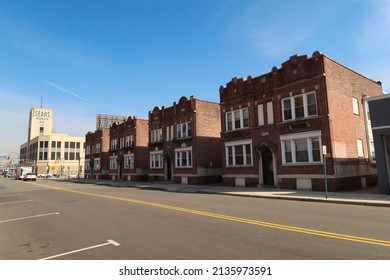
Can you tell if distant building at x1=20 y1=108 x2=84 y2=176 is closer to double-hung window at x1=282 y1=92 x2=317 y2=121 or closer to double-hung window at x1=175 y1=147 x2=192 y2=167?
double-hung window at x1=175 y1=147 x2=192 y2=167

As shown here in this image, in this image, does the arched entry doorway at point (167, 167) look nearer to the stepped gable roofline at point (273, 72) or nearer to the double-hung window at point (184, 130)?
the double-hung window at point (184, 130)

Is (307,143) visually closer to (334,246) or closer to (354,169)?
(354,169)

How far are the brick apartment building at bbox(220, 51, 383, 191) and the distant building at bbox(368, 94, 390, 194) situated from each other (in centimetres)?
277

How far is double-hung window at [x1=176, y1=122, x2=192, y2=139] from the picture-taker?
1244 inches

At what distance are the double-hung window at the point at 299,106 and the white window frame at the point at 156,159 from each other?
18734mm

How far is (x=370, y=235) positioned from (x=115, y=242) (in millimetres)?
6682

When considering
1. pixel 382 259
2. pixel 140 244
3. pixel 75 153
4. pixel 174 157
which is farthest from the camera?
pixel 75 153

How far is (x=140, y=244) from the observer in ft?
22.1

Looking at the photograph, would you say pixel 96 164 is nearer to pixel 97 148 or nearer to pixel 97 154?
pixel 97 154

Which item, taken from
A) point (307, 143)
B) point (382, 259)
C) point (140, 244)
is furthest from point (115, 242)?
point (307, 143)

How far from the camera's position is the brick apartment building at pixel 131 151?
4215 centimetres

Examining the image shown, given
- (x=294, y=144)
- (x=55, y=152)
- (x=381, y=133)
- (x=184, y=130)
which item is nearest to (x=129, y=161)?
(x=184, y=130)

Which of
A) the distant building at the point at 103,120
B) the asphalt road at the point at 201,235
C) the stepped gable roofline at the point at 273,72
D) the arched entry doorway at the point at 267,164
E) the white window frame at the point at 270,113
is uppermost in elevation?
the distant building at the point at 103,120

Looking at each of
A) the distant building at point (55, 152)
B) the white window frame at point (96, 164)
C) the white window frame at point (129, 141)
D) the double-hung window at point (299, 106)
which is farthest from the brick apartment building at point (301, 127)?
Result: the distant building at point (55, 152)
